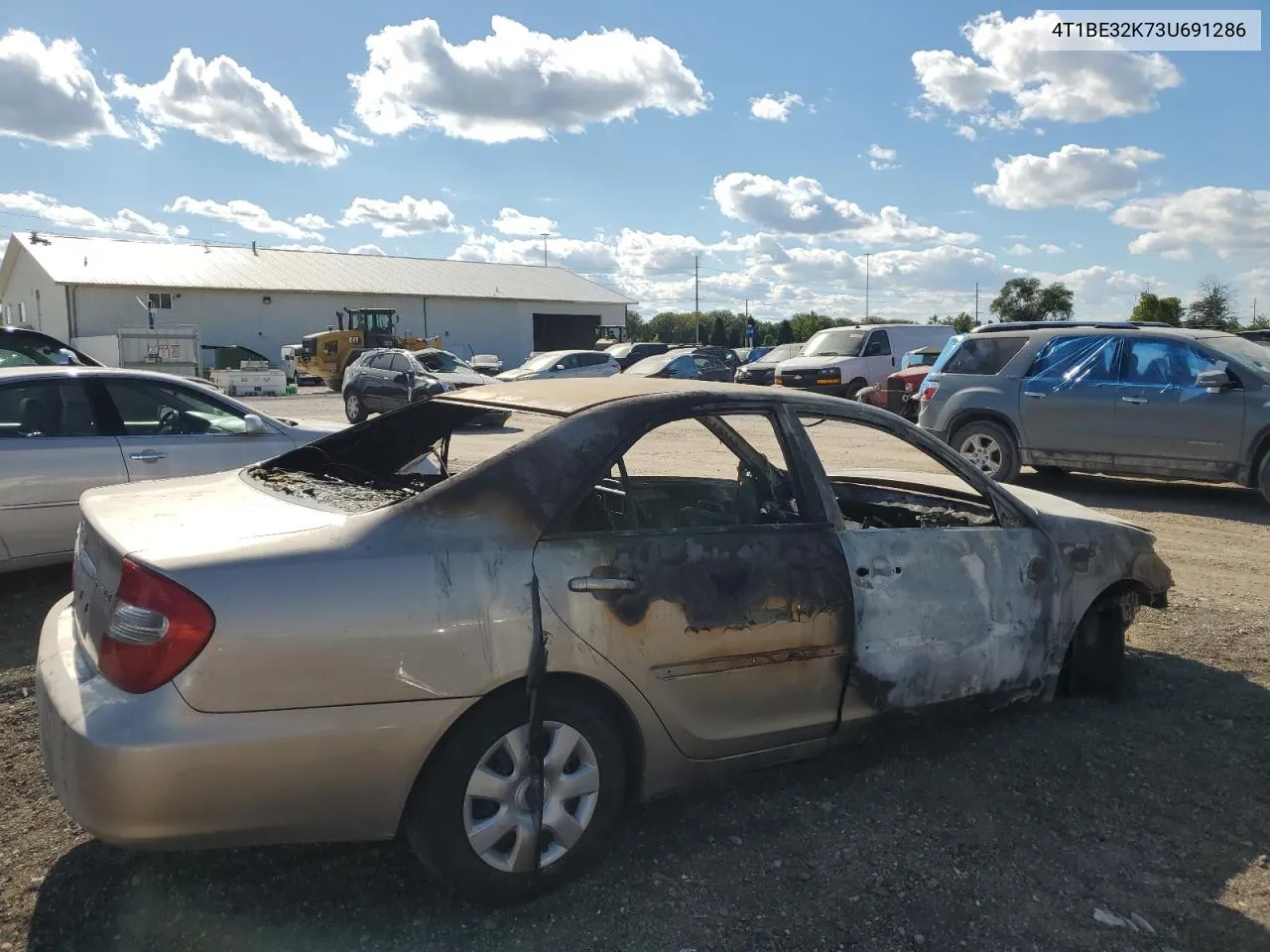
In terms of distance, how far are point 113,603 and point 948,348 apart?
1012 centimetres

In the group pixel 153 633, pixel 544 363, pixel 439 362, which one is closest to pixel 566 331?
pixel 544 363

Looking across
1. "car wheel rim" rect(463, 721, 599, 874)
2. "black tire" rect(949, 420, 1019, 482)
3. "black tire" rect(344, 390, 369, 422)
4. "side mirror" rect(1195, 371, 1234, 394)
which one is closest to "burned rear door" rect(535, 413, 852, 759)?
"car wheel rim" rect(463, 721, 599, 874)

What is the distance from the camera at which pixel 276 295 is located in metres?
50.9

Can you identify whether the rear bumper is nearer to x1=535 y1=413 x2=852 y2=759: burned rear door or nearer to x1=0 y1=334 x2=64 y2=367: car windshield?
x1=535 y1=413 x2=852 y2=759: burned rear door

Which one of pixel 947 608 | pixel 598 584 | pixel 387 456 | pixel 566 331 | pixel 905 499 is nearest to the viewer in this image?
pixel 598 584

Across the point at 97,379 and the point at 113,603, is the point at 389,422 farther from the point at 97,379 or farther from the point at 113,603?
the point at 97,379

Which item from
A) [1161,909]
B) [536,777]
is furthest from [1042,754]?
[536,777]

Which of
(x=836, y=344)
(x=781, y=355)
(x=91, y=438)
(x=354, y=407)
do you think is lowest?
(x=354, y=407)

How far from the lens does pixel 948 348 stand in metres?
11.2

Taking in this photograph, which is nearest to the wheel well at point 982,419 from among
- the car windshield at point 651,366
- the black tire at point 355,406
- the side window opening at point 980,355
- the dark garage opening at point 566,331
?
the side window opening at point 980,355

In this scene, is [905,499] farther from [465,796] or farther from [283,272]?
[283,272]

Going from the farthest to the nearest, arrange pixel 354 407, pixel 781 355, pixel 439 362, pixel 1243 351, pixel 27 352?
pixel 781 355 < pixel 439 362 < pixel 354 407 < pixel 27 352 < pixel 1243 351

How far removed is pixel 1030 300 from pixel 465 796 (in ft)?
204

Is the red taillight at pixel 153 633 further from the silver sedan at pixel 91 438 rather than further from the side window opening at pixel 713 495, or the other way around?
the silver sedan at pixel 91 438
